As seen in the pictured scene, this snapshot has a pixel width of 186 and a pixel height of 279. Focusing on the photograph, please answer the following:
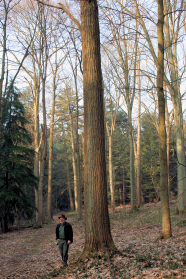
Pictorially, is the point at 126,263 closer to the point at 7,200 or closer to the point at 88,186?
the point at 88,186

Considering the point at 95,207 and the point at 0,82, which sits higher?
the point at 0,82

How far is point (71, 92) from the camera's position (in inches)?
976

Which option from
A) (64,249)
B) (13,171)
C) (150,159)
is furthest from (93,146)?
(150,159)

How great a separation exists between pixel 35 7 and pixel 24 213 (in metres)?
13.5

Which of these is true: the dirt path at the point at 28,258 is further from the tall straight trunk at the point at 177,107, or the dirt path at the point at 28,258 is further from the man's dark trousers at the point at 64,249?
the tall straight trunk at the point at 177,107

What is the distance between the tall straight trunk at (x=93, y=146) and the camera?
5199mm

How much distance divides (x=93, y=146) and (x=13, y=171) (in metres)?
10.2

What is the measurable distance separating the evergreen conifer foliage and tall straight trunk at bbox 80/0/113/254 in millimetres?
9331

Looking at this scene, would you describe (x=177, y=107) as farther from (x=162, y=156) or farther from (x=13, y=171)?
(x=13, y=171)

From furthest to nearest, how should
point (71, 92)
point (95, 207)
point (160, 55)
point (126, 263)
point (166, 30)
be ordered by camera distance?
point (71, 92)
point (166, 30)
point (160, 55)
point (95, 207)
point (126, 263)

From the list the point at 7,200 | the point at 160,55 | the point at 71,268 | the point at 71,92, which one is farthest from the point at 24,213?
the point at 71,92

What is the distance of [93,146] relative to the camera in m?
5.44

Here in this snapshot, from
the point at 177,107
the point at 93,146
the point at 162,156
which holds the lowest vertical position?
the point at 162,156

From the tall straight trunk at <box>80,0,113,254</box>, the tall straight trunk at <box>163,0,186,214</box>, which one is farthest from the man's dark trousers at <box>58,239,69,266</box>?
the tall straight trunk at <box>163,0,186,214</box>
